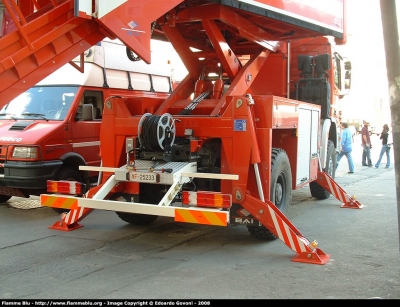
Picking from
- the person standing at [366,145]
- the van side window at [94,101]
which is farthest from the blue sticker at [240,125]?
the person standing at [366,145]

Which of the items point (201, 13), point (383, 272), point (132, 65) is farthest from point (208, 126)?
point (132, 65)

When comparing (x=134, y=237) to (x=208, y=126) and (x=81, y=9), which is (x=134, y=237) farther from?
(x=81, y=9)

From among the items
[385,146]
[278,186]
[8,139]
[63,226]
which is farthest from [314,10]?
[385,146]

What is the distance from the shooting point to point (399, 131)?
3.80 metres

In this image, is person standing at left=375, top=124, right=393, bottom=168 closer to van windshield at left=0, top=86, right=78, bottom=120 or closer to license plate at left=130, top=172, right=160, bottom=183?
van windshield at left=0, top=86, right=78, bottom=120

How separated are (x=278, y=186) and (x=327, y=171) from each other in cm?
434

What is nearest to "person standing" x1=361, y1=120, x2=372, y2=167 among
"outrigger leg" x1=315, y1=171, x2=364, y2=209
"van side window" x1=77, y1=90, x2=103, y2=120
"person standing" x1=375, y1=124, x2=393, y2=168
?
"person standing" x1=375, y1=124, x2=393, y2=168

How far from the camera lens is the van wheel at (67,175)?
27.4ft

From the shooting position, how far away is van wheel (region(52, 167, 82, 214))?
836 centimetres

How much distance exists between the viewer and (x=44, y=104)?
8.95 meters

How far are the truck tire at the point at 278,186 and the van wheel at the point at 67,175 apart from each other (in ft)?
A: 12.0

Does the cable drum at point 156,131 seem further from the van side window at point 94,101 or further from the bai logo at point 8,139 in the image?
the van side window at point 94,101

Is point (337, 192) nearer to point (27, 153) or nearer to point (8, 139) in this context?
point (27, 153)

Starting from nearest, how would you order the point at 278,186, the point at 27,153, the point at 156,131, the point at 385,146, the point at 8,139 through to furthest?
the point at 156,131, the point at 278,186, the point at 27,153, the point at 8,139, the point at 385,146
